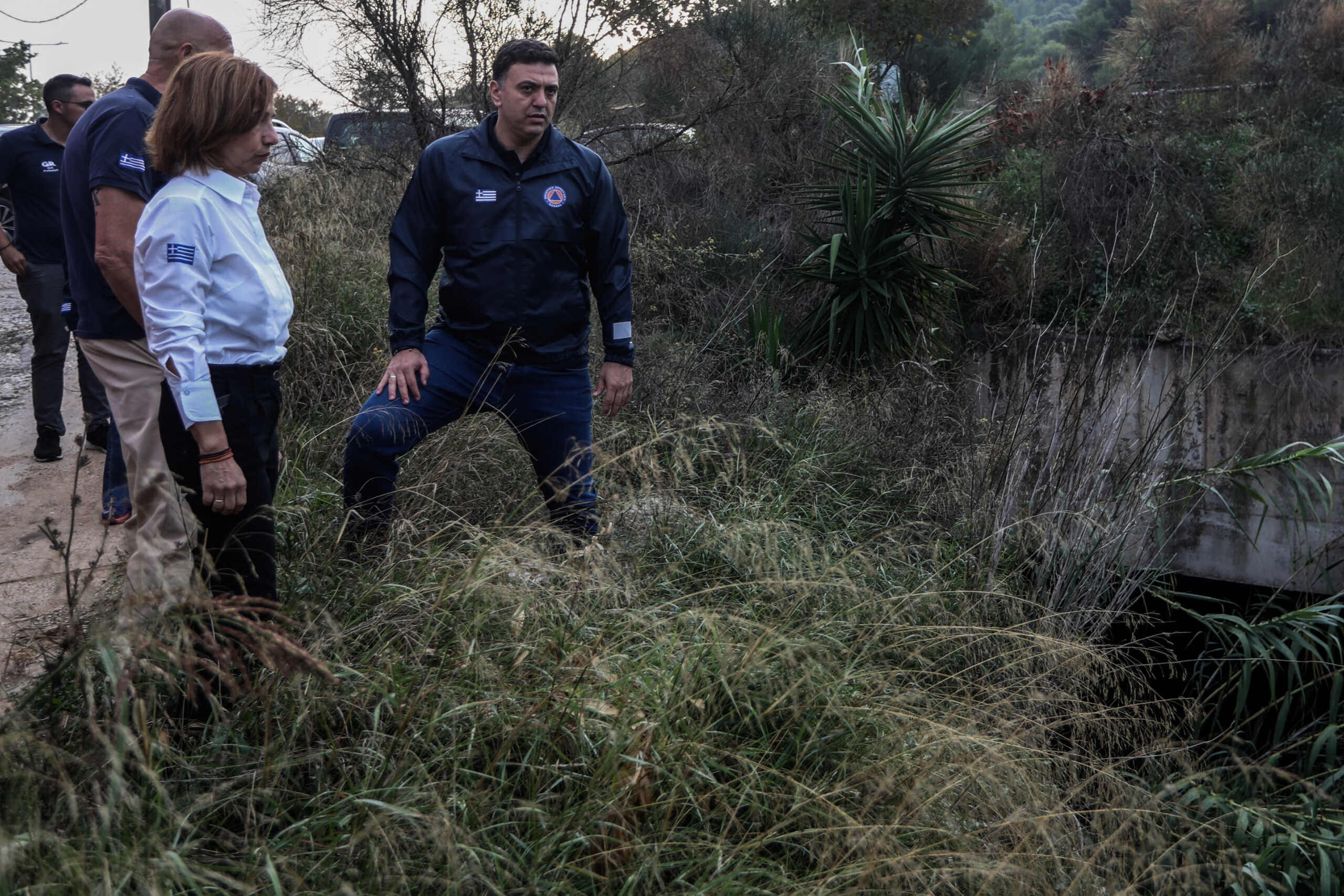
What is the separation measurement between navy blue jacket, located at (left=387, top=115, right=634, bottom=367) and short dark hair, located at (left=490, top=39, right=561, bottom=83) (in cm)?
19

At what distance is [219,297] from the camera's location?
7.82ft

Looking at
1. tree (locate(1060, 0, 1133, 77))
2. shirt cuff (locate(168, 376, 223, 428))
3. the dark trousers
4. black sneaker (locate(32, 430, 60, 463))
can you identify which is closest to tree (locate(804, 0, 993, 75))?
the dark trousers

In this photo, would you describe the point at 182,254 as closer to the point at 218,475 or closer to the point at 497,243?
the point at 218,475

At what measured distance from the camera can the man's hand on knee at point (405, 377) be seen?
341cm

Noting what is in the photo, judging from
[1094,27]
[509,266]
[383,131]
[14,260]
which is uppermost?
[1094,27]

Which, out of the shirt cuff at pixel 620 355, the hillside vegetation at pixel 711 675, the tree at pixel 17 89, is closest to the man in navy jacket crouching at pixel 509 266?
the shirt cuff at pixel 620 355

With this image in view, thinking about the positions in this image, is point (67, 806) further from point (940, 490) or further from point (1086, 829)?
point (940, 490)

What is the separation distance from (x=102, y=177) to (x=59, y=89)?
9.90ft

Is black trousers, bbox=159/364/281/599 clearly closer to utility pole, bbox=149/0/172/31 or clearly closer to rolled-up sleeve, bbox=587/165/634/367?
rolled-up sleeve, bbox=587/165/634/367

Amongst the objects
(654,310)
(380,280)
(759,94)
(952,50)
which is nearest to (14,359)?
(380,280)

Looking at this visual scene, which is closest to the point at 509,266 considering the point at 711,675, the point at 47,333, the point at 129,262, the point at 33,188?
the point at 129,262

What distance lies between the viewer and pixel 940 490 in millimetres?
5379

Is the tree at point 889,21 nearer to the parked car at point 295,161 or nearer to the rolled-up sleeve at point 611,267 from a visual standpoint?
the parked car at point 295,161

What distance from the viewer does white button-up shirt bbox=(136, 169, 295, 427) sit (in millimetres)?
2279
